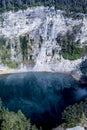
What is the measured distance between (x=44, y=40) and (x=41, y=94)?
27.5m

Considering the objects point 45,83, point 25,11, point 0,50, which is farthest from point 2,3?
point 45,83

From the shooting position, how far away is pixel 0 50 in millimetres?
107625

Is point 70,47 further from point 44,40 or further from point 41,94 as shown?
point 41,94

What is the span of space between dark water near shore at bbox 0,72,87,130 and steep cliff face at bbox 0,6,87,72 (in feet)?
16.1

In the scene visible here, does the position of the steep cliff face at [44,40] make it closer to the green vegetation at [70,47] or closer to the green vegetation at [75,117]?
the green vegetation at [70,47]

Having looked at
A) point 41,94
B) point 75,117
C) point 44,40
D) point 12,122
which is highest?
point 44,40

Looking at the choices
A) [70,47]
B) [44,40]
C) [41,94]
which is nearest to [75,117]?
[41,94]

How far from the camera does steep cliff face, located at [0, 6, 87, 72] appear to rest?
356ft

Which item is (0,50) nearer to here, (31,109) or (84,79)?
(84,79)

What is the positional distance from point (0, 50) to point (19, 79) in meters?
12.7

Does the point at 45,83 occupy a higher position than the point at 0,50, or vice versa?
the point at 0,50

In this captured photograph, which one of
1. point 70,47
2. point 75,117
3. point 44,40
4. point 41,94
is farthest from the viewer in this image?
point 44,40

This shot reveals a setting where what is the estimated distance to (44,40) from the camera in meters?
112

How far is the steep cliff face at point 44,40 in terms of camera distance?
10862 cm
